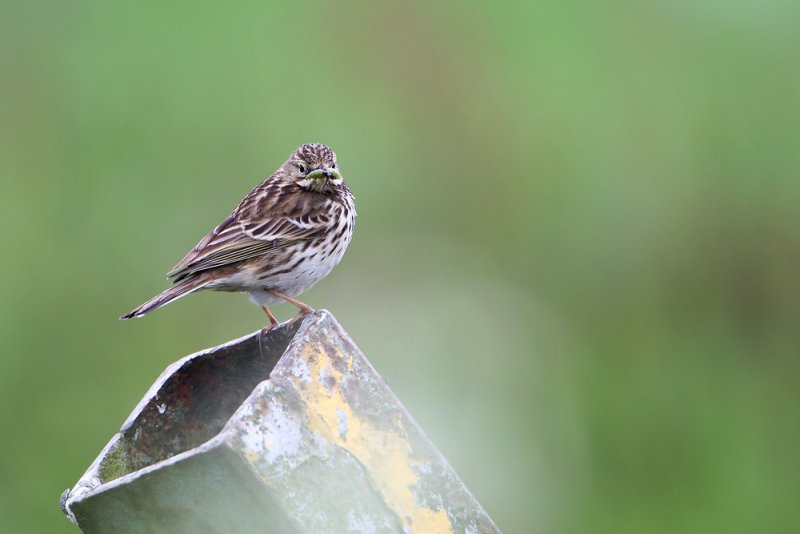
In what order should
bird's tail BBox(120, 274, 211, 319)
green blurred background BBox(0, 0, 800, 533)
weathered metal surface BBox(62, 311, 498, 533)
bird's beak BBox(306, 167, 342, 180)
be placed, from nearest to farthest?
weathered metal surface BBox(62, 311, 498, 533) → bird's tail BBox(120, 274, 211, 319) → bird's beak BBox(306, 167, 342, 180) → green blurred background BBox(0, 0, 800, 533)

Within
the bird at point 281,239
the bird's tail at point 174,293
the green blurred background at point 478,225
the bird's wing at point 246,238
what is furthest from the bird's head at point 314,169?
the green blurred background at point 478,225

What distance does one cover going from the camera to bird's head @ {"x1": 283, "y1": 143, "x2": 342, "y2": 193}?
6.44 metres

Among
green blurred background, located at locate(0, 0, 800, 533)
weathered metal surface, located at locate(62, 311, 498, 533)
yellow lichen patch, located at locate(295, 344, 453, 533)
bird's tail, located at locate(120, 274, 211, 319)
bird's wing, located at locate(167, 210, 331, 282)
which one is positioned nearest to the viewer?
weathered metal surface, located at locate(62, 311, 498, 533)

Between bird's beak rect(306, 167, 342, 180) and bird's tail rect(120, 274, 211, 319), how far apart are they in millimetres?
866

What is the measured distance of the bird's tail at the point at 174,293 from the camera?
17.6 ft

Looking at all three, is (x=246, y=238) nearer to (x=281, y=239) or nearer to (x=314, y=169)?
(x=281, y=239)

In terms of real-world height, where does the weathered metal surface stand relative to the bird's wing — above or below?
below

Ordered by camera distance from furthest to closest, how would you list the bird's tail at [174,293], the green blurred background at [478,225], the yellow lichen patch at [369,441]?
the green blurred background at [478,225]
the bird's tail at [174,293]
the yellow lichen patch at [369,441]

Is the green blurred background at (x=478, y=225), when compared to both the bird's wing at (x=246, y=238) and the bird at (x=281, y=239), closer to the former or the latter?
the bird at (x=281, y=239)

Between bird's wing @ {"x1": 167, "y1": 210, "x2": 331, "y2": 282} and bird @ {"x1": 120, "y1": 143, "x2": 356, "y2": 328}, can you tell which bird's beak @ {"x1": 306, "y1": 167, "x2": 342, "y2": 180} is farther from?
bird's wing @ {"x1": 167, "y1": 210, "x2": 331, "y2": 282}

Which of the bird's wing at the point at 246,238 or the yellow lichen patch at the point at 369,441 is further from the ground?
the bird's wing at the point at 246,238

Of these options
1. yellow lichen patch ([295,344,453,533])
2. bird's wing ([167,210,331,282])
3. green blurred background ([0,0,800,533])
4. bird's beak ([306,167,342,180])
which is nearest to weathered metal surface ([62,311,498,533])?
yellow lichen patch ([295,344,453,533])

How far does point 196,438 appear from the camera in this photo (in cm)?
334

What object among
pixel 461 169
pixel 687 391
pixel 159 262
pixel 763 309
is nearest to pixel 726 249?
pixel 763 309
